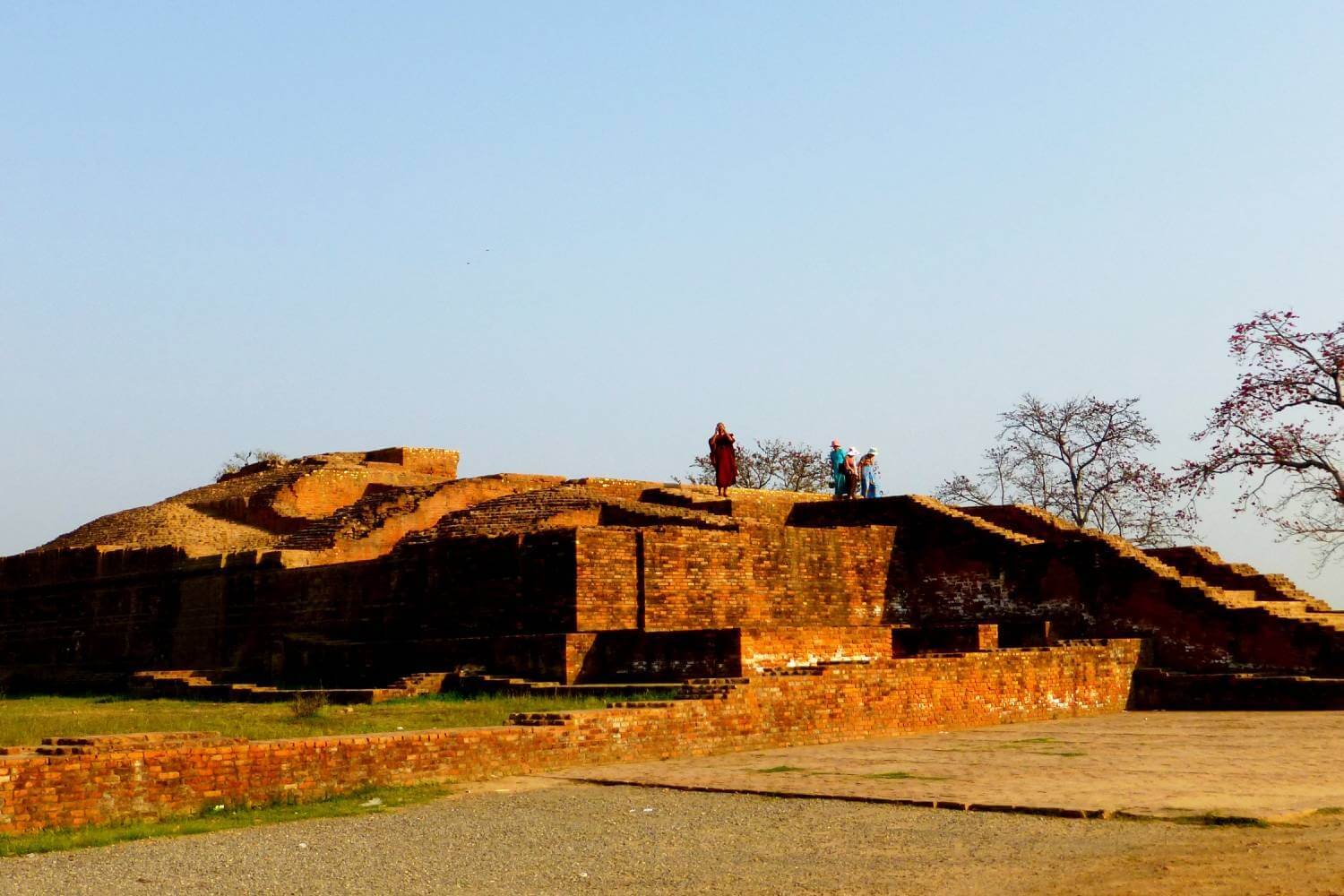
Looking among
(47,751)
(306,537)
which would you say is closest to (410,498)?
(306,537)

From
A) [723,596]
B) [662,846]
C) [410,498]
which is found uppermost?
[410,498]

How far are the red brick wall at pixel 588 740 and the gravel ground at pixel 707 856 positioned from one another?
668 mm

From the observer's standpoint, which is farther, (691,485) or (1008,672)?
(691,485)

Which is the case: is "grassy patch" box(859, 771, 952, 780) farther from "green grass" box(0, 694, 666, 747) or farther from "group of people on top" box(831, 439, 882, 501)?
"group of people on top" box(831, 439, 882, 501)

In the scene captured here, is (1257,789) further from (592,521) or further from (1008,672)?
(592,521)

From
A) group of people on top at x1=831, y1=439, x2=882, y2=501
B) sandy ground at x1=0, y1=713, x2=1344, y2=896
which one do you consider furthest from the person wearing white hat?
sandy ground at x1=0, y1=713, x2=1344, y2=896

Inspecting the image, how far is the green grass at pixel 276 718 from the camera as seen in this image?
34.9ft

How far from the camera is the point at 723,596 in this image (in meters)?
16.2

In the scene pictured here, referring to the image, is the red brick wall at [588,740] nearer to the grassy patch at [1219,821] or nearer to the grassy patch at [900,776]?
the grassy patch at [900,776]

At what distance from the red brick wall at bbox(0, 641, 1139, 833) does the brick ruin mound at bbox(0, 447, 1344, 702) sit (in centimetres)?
67

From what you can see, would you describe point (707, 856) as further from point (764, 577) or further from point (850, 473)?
point (850, 473)

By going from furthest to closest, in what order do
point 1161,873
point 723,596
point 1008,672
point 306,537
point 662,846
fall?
1. point 306,537
2. point 723,596
3. point 1008,672
4. point 662,846
5. point 1161,873

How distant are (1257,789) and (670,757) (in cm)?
373

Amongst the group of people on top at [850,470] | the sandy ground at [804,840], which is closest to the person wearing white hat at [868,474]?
the group of people on top at [850,470]
